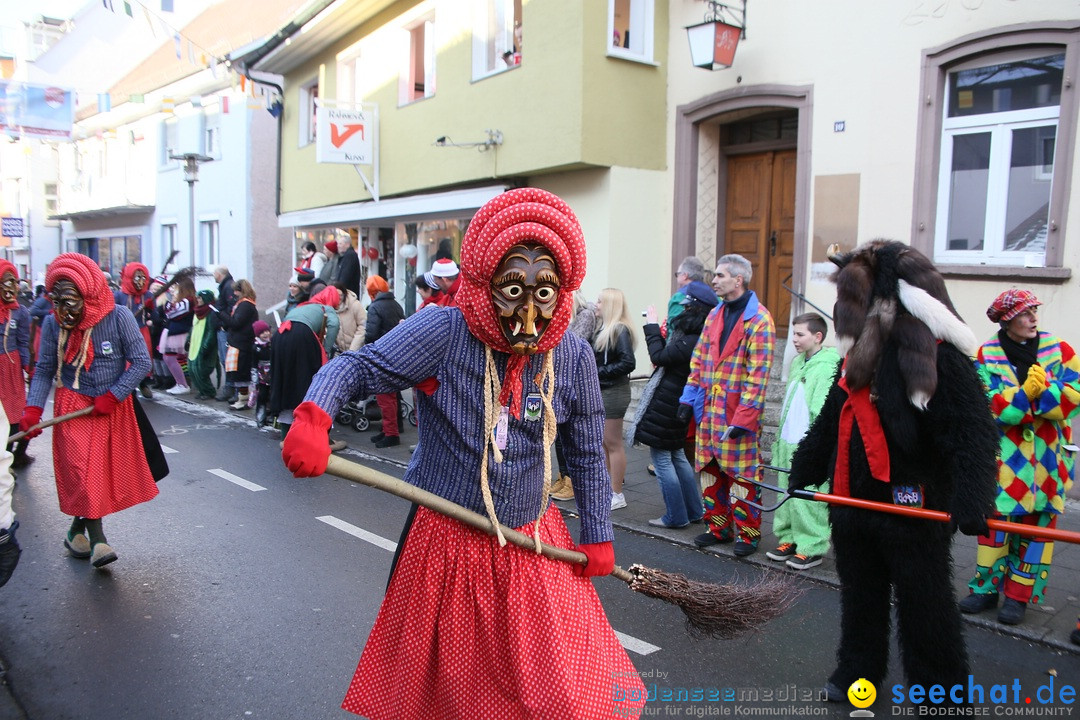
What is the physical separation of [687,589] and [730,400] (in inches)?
102

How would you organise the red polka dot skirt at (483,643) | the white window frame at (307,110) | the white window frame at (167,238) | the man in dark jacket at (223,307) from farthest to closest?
the white window frame at (167,238)
the white window frame at (307,110)
the man in dark jacket at (223,307)
the red polka dot skirt at (483,643)

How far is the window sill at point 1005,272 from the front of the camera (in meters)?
7.33

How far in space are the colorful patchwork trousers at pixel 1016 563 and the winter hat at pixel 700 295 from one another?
2303 millimetres

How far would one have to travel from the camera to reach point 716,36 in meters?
9.75

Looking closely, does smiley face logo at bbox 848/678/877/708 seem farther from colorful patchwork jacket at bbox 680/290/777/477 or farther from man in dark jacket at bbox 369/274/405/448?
man in dark jacket at bbox 369/274/405/448

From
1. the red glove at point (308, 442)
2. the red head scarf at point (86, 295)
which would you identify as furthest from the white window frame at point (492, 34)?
the red glove at point (308, 442)

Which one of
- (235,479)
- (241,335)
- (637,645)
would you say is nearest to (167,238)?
(241,335)

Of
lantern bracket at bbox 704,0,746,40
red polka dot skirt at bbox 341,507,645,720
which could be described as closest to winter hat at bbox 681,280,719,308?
red polka dot skirt at bbox 341,507,645,720

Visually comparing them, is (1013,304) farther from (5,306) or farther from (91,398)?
(5,306)

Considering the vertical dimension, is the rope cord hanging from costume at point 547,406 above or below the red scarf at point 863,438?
above

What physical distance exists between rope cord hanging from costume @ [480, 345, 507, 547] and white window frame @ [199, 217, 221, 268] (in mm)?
22657

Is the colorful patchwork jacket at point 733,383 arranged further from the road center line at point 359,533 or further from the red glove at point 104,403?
the red glove at point 104,403

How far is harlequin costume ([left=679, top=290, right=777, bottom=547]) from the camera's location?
5.47 metres

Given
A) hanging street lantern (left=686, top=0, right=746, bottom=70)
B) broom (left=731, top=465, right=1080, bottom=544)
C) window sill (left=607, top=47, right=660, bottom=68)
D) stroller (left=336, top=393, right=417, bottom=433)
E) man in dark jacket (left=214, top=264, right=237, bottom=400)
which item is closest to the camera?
broom (left=731, top=465, right=1080, bottom=544)
